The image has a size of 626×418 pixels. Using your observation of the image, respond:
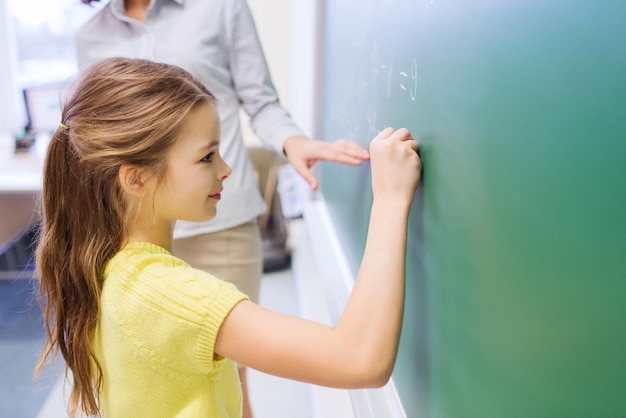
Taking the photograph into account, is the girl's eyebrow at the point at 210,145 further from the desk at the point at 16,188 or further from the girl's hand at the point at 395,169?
the desk at the point at 16,188

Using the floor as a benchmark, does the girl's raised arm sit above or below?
above

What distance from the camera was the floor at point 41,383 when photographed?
2.09 meters

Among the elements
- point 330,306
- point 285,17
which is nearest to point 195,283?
point 330,306

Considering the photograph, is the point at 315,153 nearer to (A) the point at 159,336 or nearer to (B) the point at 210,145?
(B) the point at 210,145

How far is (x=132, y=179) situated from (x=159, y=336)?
22cm

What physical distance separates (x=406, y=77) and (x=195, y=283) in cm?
42

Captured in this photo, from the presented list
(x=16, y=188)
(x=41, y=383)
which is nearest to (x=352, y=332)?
(x=41, y=383)

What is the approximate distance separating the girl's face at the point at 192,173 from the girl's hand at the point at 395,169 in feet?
0.77

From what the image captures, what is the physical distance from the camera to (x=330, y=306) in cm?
136

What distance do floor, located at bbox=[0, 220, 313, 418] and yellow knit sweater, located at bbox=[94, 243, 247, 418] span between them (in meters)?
1.00

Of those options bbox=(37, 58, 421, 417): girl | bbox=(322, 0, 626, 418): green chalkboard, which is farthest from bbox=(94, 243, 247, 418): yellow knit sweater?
bbox=(322, 0, 626, 418): green chalkboard

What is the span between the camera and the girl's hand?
28.5 inches

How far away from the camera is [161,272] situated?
73 centimetres

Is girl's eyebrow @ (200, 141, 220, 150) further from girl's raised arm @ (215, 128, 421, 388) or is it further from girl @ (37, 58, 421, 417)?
girl's raised arm @ (215, 128, 421, 388)
